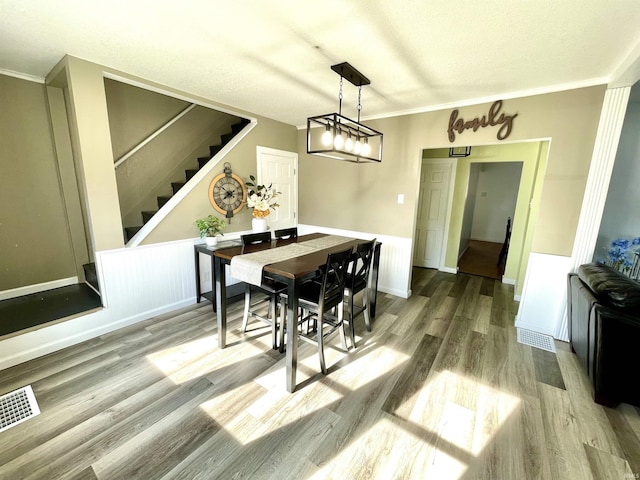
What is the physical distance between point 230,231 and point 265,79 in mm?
2050

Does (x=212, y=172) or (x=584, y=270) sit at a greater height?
(x=212, y=172)

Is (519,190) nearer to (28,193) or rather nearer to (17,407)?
(17,407)

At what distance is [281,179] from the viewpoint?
4.38 meters

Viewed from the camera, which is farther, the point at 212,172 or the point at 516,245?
the point at 516,245

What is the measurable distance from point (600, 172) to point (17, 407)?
504 cm

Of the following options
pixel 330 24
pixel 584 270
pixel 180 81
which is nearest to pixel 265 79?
pixel 180 81

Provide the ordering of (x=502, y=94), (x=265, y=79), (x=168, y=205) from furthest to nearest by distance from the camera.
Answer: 1. (x=168, y=205)
2. (x=502, y=94)
3. (x=265, y=79)

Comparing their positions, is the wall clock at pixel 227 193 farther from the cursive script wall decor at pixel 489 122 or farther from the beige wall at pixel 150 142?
the cursive script wall decor at pixel 489 122

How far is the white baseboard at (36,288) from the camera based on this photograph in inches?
113

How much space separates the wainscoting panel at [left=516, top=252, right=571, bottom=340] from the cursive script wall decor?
54.7 inches

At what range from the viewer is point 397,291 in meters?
3.88

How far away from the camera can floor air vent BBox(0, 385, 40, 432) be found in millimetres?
1703

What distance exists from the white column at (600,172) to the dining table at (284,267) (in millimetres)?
1977

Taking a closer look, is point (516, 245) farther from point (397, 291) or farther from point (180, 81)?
point (180, 81)
